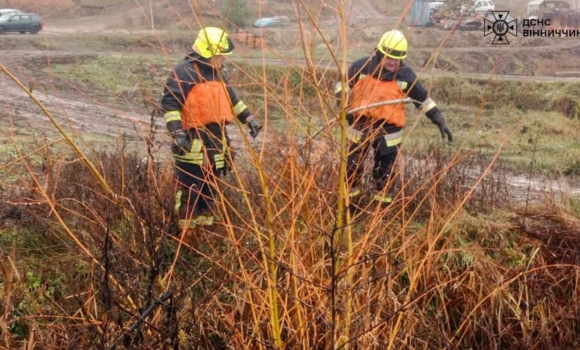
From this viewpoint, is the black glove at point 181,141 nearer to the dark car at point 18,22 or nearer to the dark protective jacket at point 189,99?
the dark protective jacket at point 189,99

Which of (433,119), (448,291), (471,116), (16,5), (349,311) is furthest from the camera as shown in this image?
(16,5)

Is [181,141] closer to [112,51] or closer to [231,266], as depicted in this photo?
[231,266]

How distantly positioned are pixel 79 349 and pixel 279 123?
8136mm

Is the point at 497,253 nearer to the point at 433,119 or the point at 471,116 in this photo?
the point at 433,119

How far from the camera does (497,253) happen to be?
224 inches

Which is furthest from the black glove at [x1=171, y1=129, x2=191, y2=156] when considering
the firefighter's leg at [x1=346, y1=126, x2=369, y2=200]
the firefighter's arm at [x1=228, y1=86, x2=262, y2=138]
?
the firefighter's leg at [x1=346, y1=126, x2=369, y2=200]

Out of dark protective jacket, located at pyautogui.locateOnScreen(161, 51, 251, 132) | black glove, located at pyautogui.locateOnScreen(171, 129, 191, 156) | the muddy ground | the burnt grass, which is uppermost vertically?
dark protective jacket, located at pyautogui.locateOnScreen(161, 51, 251, 132)

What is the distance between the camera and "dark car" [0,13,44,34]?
2656cm

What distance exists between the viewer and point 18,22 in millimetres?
26594

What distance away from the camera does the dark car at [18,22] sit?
1046 inches

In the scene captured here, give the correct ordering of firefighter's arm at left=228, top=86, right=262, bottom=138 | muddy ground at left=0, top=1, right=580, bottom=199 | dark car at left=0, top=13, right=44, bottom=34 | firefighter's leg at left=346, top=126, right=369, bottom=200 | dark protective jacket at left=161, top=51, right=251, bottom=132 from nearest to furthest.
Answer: firefighter's leg at left=346, top=126, right=369, bottom=200, dark protective jacket at left=161, top=51, right=251, bottom=132, firefighter's arm at left=228, top=86, right=262, bottom=138, muddy ground at left=0, top=1, right=580, bottom=199, dark car at left=0, top=13, right=44, bottom=34

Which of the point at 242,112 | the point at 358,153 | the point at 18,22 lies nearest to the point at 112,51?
the point at 18,22

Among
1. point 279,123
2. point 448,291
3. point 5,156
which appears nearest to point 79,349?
point 448,291

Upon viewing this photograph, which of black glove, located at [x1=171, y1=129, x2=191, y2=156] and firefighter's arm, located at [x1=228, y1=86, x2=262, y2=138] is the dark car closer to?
firefighter's arm, located at [x1=228, y1=86, x2=262, y2=138]
